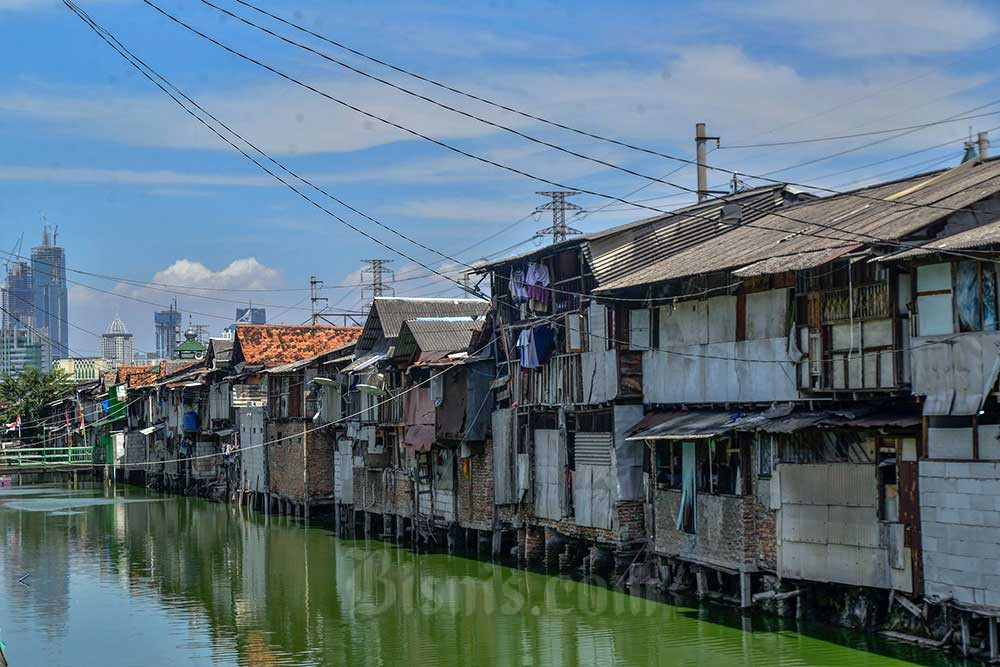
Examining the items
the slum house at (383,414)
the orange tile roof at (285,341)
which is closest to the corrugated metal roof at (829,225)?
the slum house at (383,414)

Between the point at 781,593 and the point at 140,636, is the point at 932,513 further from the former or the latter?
the point at 140,636

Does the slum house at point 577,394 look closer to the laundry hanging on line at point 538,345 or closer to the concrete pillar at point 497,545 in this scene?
the laundry hanging on line at point 538,345

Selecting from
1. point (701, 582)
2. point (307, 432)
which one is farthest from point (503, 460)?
point (307, 432)

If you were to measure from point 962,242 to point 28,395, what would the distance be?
78.4 m

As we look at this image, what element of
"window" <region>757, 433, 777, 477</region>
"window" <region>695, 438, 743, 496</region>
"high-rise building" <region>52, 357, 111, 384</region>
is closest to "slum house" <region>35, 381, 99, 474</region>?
"high-rise building" <region>52, 357, 111, 384</region>

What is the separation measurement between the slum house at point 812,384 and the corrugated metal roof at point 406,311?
1464 cm

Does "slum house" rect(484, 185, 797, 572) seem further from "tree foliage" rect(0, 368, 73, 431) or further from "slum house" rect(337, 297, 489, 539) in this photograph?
"tree foliage" rect(0, 368, 73, 431)

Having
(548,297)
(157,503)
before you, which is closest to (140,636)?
(548,297)

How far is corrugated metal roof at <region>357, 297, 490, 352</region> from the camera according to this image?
41.1m

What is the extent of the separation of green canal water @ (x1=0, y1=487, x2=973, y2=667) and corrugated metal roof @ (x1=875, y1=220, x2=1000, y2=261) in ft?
21.1

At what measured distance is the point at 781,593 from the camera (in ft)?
73.5

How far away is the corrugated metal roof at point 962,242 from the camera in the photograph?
712 inches

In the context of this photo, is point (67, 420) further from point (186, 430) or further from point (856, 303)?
point (856, 303)

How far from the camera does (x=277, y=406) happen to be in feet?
171
